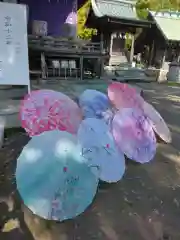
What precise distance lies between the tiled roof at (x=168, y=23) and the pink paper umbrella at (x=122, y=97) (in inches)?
545

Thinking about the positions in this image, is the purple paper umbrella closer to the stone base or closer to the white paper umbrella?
the stone base

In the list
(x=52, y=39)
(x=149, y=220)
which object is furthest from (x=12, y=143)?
(x=52, y=39)

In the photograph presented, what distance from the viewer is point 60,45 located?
342 inches

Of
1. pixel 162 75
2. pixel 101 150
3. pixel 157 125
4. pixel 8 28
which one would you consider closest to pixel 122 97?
pixel 157 125

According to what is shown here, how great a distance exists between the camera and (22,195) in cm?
263

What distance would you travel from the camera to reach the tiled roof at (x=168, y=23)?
17484 millimetres

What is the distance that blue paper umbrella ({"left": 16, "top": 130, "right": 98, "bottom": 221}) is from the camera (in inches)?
103

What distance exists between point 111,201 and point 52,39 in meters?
6.54

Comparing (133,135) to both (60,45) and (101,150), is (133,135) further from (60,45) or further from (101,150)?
(60,45)

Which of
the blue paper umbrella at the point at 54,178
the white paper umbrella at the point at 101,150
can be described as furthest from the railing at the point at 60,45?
the blue paper umbrella at the point at 54,178

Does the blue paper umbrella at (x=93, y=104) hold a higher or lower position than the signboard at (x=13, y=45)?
lower

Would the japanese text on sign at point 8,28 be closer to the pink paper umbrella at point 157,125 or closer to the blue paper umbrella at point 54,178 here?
the blue paper umbrella at point 54,178

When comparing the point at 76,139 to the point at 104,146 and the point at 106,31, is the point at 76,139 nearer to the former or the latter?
the point at 104,146

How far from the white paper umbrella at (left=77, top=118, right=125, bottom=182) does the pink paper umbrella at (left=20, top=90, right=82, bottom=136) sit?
348 mm
